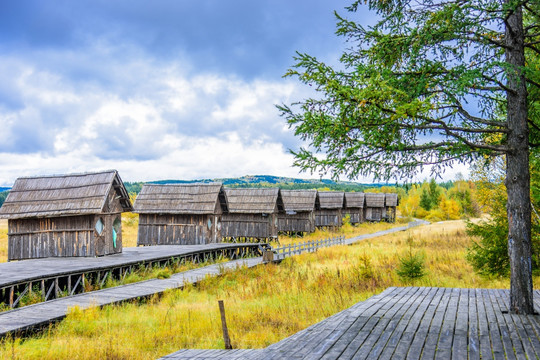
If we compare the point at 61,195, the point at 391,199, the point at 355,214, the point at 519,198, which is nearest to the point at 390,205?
the point at 391,199

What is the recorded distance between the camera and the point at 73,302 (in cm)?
1303

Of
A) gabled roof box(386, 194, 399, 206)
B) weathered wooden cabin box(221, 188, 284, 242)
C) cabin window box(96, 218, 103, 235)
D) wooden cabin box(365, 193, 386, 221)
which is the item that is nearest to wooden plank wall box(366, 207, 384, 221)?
wooden cabin box(365, 193, 386, 221)

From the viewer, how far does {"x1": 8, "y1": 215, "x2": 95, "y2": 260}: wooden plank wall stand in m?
21.5

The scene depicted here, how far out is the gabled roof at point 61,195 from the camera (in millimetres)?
21406

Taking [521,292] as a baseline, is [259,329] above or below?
below

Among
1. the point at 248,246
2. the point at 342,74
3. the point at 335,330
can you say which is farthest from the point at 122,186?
the point at 335,330

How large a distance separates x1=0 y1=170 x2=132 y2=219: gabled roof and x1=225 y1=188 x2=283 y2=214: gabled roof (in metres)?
16.5

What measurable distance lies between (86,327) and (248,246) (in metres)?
20.5

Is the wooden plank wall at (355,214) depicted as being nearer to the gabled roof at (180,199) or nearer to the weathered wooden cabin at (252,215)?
the weathered wooden cabin at (252,215)

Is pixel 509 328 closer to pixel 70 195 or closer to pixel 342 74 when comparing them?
pixel 342 74

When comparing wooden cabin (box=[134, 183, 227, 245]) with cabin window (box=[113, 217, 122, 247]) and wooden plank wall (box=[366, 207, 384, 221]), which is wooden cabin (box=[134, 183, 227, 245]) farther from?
wooden plank wall (box=[366, 207, 384, 221])

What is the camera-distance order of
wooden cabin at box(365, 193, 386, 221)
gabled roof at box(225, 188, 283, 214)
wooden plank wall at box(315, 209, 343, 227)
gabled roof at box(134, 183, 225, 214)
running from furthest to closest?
wooden cabin at box(365, 193, 386, 221), wooden plank wall at box(315, 209, 343, 227), gabled roof at box(225, 188, 283, 214), gabled roof at box(134, 183, 225, 214)

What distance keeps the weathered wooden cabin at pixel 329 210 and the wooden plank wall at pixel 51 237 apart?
35.9m

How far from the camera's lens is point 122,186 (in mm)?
23266
